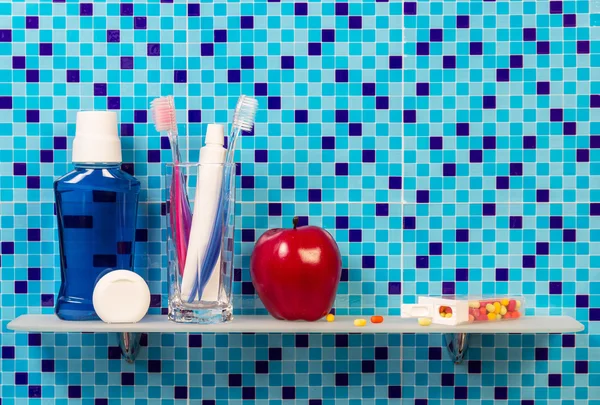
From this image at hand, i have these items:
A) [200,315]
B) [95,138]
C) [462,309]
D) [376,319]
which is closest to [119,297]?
[200,315]

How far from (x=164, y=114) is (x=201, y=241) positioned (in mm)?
190

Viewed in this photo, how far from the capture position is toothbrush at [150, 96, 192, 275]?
106 centimetres

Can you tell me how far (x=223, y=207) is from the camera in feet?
3.44

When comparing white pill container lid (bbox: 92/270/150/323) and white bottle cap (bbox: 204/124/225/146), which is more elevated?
white bottle cap (bbox: 204/124/225/146)

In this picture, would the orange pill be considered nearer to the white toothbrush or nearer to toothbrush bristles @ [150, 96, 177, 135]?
the white toothbrush

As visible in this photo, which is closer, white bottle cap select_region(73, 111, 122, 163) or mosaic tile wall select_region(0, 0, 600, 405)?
white bottle cap select_region(73, 111, 122, 163)

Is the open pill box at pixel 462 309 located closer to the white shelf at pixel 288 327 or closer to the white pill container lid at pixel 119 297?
the white shelf at pixel 288 327

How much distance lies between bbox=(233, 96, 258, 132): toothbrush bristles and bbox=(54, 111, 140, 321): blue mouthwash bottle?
0.58ft

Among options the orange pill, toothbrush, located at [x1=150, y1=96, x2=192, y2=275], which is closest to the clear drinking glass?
toothbrush, located at [x1=150, y1=96, x2=192, y2=275]

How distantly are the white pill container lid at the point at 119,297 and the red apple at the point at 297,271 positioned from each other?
0.55ft

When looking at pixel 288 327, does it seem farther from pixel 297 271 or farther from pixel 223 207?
pixel 223 207

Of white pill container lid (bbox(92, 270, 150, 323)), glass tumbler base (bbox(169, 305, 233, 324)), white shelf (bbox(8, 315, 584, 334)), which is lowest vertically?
white shelf (bbox(8, 315, 584, 334))

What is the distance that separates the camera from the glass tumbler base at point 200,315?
3.44ft

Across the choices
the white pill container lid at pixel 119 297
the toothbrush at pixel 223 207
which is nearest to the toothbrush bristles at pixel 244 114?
the toothbrush at pixel 223 207
